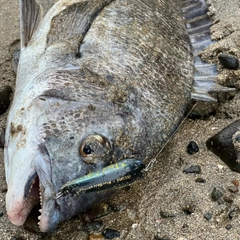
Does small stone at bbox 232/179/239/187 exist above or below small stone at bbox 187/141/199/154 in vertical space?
below

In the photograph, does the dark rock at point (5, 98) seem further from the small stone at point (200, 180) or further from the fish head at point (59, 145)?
the small stone at point (200, 180)

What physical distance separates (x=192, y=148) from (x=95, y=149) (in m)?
1.43

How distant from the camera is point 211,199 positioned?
164 inches

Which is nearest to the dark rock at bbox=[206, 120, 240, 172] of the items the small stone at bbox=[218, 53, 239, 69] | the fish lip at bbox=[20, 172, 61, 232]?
the small stone at bbox=[218, 53, 239, 69]

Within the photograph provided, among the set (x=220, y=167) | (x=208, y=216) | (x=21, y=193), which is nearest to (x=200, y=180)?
(x=220, y=167)

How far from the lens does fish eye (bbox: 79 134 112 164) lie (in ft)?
12.2

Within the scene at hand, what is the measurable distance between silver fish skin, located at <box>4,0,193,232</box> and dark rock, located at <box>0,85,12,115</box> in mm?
472

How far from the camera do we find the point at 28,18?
5.39 m

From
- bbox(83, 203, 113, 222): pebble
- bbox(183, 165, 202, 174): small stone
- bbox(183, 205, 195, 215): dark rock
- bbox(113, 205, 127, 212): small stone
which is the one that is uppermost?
bbox(183, 165, 202, 174): small stone

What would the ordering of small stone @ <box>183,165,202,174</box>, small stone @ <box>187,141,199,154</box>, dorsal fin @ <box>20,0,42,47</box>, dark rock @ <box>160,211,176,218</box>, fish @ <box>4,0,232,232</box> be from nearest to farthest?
fish @ <box>4,0,232,232</box>, dark rock @ <box>160,211,176,218</box>, small stone @ <box>183,165,202,174</box>, small stone @ <box>187,141,199,154</box>, dorsal fin @ <box>20,0,42,47</box>

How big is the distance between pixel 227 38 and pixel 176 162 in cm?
208

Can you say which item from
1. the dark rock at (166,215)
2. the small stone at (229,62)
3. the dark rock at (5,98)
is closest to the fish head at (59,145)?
the dark rock at (166,215)

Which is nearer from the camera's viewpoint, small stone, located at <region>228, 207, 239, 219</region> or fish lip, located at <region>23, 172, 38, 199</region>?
fish lip, located at <region>23, 172, 38, 199</region>

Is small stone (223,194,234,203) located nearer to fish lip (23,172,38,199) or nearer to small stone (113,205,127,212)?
small stone (113,205,127,212)
